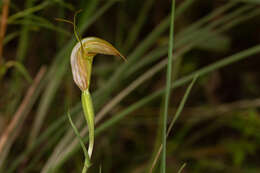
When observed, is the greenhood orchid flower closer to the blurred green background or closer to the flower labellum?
the flower labellum

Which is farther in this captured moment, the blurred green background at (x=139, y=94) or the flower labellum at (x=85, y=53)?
the blurred green background at (x=139, y=94)

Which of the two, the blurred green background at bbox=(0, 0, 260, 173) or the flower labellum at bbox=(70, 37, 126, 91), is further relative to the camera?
the blurred green background at bbox=(0, 0, 260, 173)

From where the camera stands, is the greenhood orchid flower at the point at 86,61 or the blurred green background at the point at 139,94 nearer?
the greenhood orchid flower at the point at 86,61

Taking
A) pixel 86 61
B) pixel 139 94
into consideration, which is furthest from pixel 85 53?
pixel 139 94

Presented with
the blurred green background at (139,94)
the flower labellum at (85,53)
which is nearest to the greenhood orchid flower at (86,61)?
the flower labellum at (85,53)

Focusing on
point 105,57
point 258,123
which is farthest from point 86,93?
point 105,57

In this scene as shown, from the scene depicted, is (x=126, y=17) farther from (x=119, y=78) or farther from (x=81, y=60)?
(x=81, y=60)

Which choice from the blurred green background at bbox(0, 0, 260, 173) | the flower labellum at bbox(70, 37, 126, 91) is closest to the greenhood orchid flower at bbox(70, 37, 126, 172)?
the flower labellum at bbox(70, 37, 126, 91)

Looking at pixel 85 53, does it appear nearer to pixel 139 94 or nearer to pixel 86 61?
pixel 86 61

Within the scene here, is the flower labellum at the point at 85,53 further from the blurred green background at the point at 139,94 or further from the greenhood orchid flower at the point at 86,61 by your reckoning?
the blurred green background at the point at 139,94
